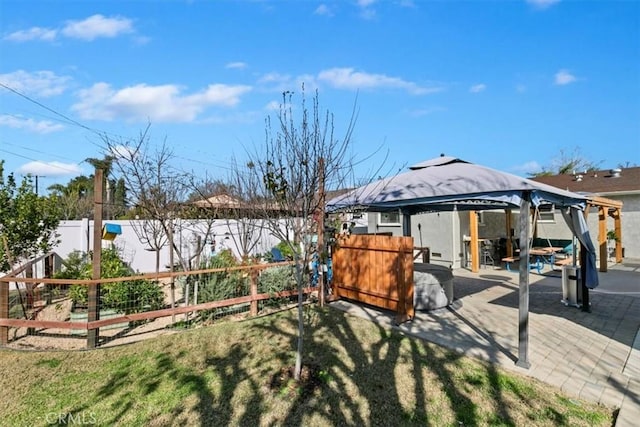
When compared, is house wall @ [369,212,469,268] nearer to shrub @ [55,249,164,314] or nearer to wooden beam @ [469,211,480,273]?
wooden beam @ [469,211,480,273]

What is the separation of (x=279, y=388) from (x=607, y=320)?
600 cm

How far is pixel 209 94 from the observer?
43.0 ft

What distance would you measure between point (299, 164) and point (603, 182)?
18.2 meters

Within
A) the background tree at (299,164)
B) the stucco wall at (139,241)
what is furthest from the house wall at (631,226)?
the background tree at (299,164)

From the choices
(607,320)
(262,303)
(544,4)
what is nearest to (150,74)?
(262,303)

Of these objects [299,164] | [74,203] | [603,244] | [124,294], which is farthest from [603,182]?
[74,203]

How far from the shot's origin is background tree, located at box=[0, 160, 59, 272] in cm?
695

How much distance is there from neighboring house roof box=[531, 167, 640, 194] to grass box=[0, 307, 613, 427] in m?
15.2

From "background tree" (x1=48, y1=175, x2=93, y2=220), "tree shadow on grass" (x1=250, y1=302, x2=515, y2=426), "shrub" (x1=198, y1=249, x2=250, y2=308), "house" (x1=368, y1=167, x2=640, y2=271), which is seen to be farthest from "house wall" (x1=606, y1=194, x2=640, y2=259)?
"background tree" (x1=48, y1=175, x2=93, y2=220)

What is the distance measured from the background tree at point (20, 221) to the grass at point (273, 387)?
3493 millimetres

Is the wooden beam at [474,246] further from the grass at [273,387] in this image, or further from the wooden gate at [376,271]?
the grass at [273,387]

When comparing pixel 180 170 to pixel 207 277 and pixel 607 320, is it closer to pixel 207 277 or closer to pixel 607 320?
pixel 207 277

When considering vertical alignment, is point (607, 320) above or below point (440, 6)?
below

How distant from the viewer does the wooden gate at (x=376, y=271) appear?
5.71 metres
